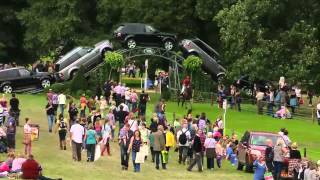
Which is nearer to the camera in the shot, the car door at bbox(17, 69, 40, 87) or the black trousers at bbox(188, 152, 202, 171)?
the black trousers at bbox(188, 152, 202, 171)

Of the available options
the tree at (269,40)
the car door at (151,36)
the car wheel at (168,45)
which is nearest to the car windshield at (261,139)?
the tree at (269,40)

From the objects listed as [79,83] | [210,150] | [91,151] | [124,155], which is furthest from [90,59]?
[124,155]

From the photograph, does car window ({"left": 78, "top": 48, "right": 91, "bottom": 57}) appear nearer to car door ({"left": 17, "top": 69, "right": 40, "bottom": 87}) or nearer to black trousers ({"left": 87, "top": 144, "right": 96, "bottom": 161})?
car door ({"left": 17, "top": 69, "right": 40, "bottom": 87})

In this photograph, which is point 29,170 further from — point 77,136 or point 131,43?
point 131,43

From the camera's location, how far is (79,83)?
54.0 meters

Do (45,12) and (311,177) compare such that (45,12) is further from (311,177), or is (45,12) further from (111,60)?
(311,177)

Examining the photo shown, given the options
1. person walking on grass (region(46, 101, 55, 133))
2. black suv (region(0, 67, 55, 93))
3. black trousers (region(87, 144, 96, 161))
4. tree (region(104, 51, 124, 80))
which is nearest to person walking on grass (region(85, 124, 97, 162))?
black trousers (region(87, 144, 96, 161))

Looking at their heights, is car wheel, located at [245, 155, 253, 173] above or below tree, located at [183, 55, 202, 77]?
below

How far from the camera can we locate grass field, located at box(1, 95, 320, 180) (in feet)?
87.9

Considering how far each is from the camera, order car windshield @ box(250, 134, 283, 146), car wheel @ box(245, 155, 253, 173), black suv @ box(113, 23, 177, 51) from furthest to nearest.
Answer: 1. black suv @ box(113, 23, 177, 51)
2. car windshield @ box(250, 134, 283, 146)
3. car wheel @ box(245, 155, 253, 173)

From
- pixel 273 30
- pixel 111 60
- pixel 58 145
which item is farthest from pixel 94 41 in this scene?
pixel 58 145

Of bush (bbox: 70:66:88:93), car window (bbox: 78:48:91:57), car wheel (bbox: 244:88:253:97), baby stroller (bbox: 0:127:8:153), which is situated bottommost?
baby stroller (bbox: 0:127:8:153)

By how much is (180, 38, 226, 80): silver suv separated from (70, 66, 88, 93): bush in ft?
27.9

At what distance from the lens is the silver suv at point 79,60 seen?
5712 cm
